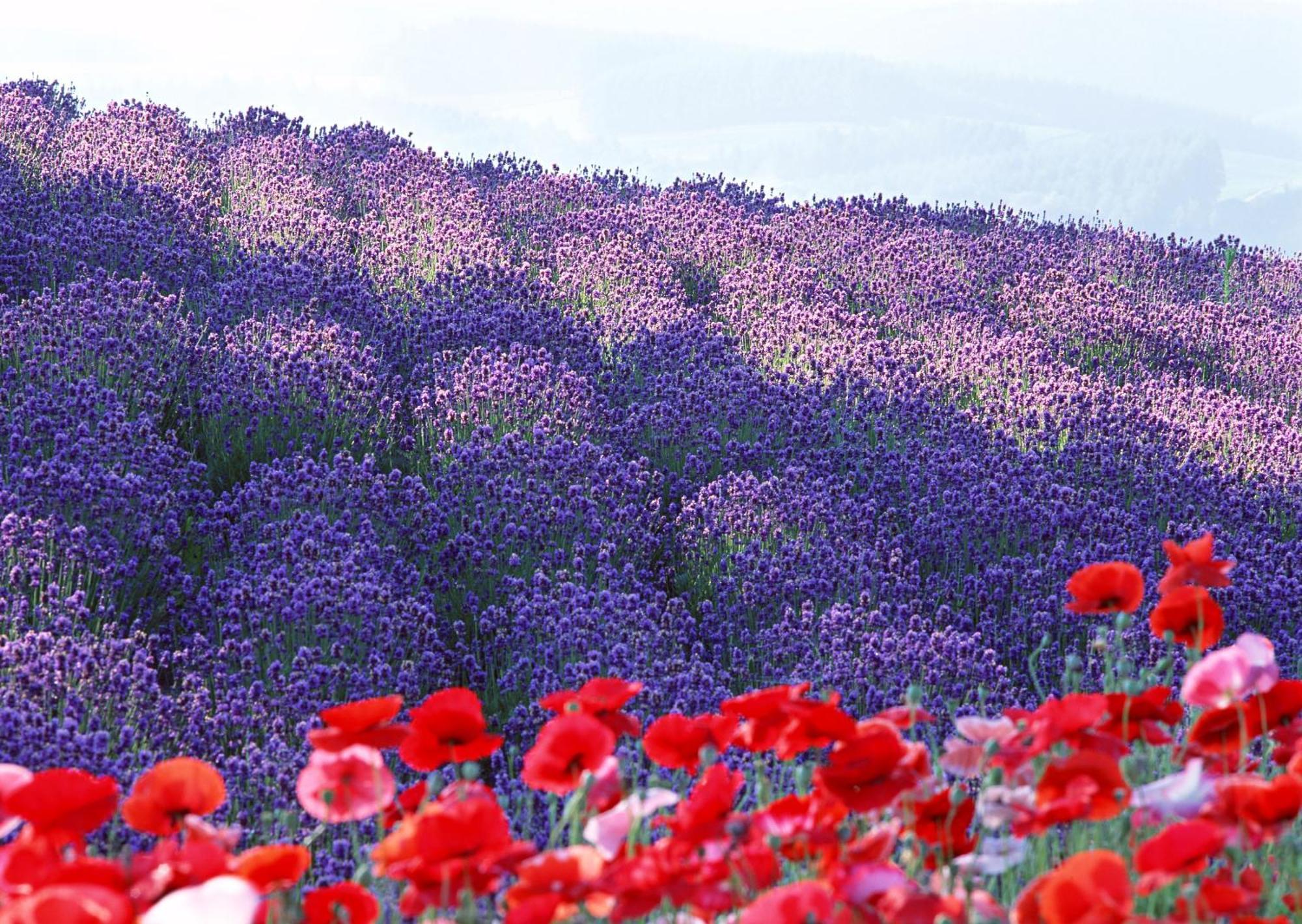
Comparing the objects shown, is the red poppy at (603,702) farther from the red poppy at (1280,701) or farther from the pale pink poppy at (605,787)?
the red poppy at (1280,701)

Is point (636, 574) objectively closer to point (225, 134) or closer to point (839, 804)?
point (839, 804)

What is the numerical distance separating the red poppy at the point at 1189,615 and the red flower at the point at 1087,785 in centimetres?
39

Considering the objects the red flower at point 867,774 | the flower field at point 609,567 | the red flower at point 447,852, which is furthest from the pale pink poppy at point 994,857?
the red flower at point 447,852

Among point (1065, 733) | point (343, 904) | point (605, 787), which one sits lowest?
point (343, 904)

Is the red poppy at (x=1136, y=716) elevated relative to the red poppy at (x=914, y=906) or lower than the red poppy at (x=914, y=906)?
elevated

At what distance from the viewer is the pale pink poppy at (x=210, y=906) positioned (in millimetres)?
1379

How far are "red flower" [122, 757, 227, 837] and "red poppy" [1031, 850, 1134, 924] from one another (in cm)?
97

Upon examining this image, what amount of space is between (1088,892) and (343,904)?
2.64 feet

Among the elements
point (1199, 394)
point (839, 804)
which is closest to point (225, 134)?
point (1199, 394)

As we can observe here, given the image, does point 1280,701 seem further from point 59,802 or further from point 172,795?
point 59,802

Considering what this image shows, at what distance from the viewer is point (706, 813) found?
169 cm

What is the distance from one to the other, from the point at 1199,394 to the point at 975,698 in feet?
9.65

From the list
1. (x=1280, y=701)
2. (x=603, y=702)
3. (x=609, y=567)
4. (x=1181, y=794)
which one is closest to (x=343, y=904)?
(x=603, y=702)

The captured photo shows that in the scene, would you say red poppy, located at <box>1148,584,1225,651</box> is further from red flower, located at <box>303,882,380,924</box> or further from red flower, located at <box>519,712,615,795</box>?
red flower, located at <box>303,882,380,924</box>
